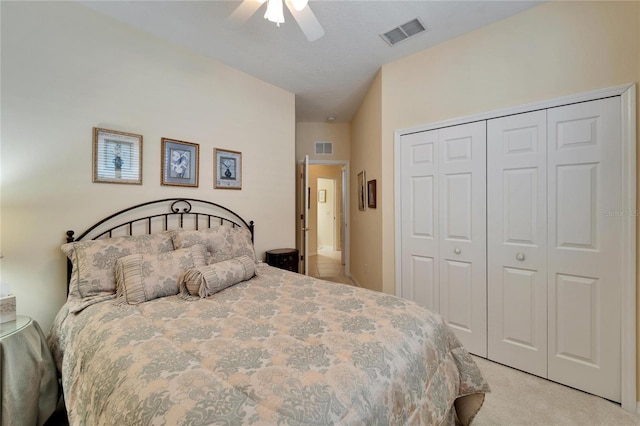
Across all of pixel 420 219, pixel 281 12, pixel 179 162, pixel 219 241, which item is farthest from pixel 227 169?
pixel 420 219

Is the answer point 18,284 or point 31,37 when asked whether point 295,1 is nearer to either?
point 31,37

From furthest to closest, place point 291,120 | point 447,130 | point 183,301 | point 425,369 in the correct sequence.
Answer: point 291,120 → point 447,130 → point 183,301 → point 425,369

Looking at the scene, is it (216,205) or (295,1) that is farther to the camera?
(216,205)

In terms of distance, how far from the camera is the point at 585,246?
1.85 meters

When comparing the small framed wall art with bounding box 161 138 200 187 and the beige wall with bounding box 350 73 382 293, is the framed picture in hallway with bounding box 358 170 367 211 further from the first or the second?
the small framed wall art with bounding box 161 138 200 187

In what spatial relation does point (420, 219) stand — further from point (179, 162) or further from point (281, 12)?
point (179, 162)

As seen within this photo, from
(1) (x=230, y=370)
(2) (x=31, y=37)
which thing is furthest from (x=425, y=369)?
(2) (x=31, y=37)

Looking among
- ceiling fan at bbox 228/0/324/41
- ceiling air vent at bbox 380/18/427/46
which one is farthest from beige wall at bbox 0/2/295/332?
ceiling air vent at bbox 380/18/427/46

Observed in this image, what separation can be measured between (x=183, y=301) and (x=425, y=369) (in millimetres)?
1431

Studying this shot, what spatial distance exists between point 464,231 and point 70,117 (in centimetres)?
333

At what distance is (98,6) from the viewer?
1976 millimetres

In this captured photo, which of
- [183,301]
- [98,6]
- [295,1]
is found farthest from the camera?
[98,6]

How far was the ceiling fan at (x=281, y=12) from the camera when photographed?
1.55m

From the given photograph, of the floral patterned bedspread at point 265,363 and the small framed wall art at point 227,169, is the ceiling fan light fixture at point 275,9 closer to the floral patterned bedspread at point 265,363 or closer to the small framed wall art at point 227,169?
the small framed wall art at point 227,169
